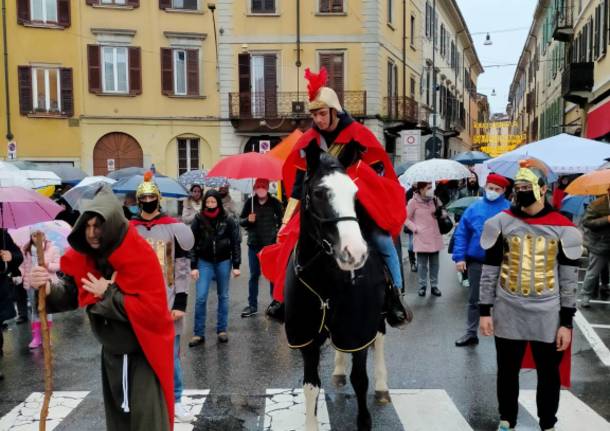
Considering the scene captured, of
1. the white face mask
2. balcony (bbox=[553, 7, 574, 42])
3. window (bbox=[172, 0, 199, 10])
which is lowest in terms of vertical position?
the white face mask

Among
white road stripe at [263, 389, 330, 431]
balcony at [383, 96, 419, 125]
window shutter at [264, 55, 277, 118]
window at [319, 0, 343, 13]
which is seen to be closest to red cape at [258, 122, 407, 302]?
white road stripe at [263, 389, 330, 431]

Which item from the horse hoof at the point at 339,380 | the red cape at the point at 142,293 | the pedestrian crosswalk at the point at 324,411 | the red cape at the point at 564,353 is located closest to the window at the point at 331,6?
the horse hoof at the point at 339,380

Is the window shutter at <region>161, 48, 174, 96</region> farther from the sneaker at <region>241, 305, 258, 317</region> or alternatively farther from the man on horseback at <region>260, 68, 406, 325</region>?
the man on horseback at <region>260, 68, 406, 325</region>

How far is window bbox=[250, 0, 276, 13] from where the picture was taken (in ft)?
93.8

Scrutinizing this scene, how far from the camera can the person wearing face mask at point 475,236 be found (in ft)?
24.5

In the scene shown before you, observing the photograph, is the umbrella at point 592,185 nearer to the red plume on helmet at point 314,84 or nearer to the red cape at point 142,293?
the red plume on helmet at point 314,84

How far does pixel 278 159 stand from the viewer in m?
10.9

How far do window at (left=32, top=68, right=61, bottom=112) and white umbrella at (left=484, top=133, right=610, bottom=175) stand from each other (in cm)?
2153

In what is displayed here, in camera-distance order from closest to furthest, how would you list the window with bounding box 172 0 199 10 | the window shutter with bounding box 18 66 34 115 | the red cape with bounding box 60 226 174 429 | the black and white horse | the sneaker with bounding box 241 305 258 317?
the red cape with bounding box 60 226 174 429 < the black and white horse < the sneaker with bounding box 241 305 258 317 < the window shutter with bounding box 18 66 34 115 < the window with bounding box 172 0 199 10

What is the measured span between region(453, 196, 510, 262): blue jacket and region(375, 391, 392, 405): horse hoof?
2407mm

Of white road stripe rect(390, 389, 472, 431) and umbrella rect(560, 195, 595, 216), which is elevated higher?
umbrella rect(560, 195, 595, 216)

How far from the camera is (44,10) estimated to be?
26969 mm

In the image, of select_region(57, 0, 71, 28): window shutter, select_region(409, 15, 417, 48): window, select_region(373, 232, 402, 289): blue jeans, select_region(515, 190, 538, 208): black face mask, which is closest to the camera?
select_region(515, 190, 538, 208): black face mask

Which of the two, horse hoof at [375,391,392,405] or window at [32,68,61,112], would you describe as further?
window at [32,68,61,112]
